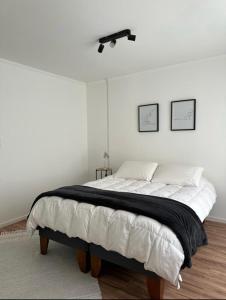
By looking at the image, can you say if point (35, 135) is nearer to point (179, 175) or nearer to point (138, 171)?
point (138, 171)

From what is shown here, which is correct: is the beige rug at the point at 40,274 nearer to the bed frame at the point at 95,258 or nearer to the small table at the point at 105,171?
the bed frame at the point at 95,258

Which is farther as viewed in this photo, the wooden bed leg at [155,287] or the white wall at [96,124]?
the white wall at [96,124]

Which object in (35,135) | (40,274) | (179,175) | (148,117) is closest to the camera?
(40,274)

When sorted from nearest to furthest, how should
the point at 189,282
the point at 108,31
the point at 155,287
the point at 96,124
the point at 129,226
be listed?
the point at 155,287 → the point at 129,226 → the point at 189,282 → the point at 108,31 → the point at 96,124

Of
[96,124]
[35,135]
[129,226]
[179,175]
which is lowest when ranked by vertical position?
[129,226]

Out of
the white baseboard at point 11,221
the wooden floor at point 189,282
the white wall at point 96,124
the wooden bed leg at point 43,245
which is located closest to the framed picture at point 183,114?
the white wall at point 96,124

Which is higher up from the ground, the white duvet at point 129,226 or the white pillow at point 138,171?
the white pillow at point 138,171

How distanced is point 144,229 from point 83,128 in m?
3.10

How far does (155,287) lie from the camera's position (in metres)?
1.61

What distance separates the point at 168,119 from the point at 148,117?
0.35m

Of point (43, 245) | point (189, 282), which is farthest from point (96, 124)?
point (189, 282)

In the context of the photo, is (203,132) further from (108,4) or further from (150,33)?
(108,4)

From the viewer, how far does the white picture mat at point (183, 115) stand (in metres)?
3.29

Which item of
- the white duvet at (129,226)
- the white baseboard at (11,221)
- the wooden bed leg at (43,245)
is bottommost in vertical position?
the white baseboard at (11,221)
